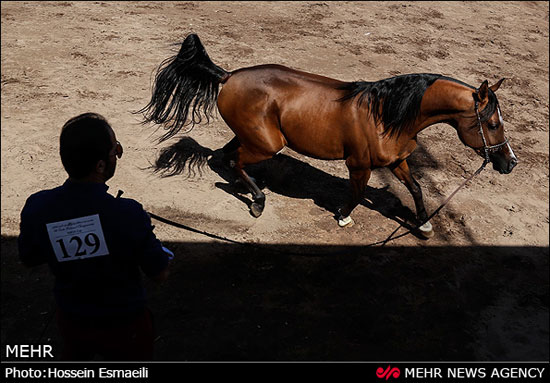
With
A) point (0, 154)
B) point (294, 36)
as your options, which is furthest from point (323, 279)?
point (294, 36)

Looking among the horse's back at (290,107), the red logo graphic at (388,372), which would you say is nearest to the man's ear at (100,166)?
the red logo graphic at (388,372)

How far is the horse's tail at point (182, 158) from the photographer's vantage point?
647cm

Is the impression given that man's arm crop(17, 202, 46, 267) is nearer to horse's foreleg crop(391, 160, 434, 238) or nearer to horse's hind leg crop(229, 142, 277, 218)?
horse's hind leg crop(229, 142, 277, 218)

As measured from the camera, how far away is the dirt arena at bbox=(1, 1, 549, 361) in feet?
14.3

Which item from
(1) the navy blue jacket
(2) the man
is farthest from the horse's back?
(1) the navy blue jacket

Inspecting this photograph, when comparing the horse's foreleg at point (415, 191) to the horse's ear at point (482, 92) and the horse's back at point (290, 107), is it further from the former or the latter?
the horse's ear at point (482, 92)

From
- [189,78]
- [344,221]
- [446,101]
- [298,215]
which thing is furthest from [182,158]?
[446,101]

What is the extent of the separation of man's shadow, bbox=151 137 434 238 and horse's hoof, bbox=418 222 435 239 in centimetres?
22

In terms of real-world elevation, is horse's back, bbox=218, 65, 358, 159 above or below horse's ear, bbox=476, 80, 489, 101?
below

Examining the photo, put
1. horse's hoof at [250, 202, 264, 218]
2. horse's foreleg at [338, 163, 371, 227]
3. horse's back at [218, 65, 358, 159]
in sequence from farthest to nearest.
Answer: horse's hoof at [250, 202, 264, 218] → horse's foreleg at [338, 163, 371, 227] → horse's back at [218, 65, 358, 159]

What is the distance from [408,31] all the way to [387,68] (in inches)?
95.1

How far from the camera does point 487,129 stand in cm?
479

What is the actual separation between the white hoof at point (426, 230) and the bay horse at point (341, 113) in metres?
0.01

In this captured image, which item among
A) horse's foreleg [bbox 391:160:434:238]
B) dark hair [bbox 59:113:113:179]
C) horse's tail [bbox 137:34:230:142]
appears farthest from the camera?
horse's foreleg [bbox 391:160:434:238]
